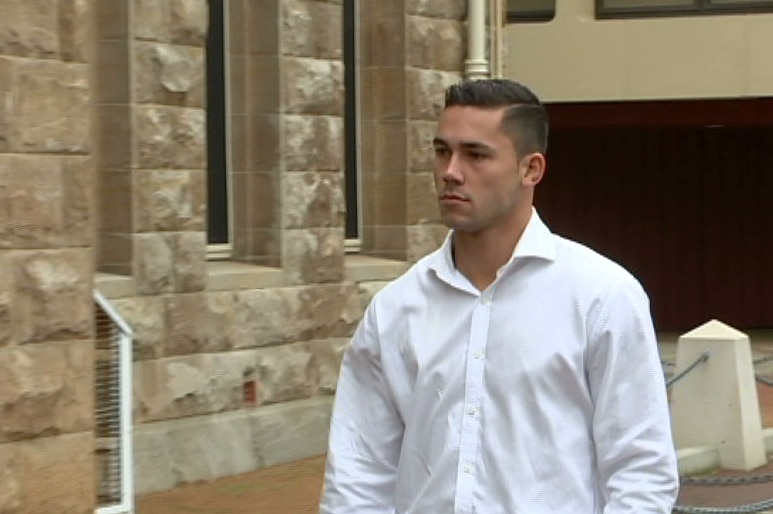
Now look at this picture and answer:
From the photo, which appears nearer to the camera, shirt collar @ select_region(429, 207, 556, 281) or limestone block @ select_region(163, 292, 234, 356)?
shirt collar @ select_region(429, 207, 556, 281)

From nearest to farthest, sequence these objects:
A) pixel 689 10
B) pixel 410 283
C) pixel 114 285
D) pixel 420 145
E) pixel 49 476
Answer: pixel 410 283, pixel 49 476, pixel 114 285, pixel 420 145, pixel 689 10

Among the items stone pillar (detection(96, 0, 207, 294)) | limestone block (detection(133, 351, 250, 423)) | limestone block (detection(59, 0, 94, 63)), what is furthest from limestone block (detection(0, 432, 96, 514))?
stone pillar (detection(96, 0, 207, 294))

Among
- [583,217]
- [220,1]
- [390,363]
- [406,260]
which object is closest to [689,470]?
[406,260]

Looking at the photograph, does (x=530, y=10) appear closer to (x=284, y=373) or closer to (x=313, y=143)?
(x=313, y=143)

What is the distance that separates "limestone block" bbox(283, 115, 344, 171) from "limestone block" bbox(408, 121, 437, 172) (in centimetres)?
89

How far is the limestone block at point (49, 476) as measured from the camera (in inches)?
340

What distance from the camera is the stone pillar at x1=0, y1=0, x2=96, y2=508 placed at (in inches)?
343

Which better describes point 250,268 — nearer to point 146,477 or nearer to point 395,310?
point 146,477

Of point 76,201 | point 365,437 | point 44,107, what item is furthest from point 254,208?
point 365,437

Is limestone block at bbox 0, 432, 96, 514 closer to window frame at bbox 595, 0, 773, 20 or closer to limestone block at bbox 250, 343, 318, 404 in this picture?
limestone block at bbox 250, 343, 318, 404

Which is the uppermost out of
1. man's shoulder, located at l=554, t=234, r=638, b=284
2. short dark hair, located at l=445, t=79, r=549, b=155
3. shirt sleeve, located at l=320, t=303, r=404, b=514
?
short dark hair, located at l=445, t=79, r=549, b=155

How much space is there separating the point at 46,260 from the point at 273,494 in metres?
2.91

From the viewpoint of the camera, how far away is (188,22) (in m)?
11.4

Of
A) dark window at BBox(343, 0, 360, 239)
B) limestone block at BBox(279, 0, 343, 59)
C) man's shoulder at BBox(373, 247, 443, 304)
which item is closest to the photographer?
man's shoulder at BBox(373, 247, 443, 304)
